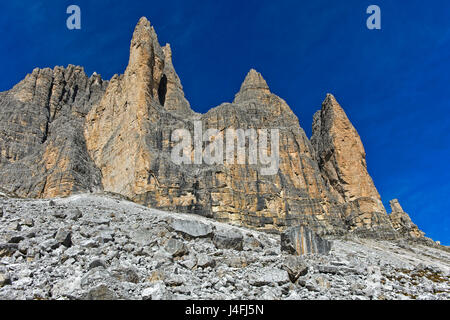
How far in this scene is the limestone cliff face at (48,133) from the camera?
63656 mm

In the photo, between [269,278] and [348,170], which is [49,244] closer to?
[269,278]

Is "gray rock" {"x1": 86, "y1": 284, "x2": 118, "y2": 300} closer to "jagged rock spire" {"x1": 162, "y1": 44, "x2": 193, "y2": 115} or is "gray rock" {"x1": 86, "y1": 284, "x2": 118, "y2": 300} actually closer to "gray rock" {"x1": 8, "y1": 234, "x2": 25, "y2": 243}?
"gray rock" {"x1": 8, "y1": 234, "x2": 25, "y2": 243}

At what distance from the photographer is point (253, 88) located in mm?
99000

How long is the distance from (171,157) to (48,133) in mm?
42911

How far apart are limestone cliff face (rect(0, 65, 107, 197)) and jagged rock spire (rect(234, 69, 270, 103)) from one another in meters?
42.8

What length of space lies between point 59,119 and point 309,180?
A: 66435 mm

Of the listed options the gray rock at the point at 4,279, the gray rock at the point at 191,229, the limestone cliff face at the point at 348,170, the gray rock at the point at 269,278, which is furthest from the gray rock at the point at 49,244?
the limestone cliff face at the point at 348,170

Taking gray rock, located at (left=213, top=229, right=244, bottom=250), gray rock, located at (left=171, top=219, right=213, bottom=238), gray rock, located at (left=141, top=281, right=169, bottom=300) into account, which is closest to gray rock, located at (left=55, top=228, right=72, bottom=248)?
gray rock, located at (left=141, top=281, right=169, bottom=300)

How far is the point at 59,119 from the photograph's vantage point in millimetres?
93250

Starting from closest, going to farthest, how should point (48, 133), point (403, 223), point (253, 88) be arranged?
point (403, 223) → point (48, 133) → point (253, 88)

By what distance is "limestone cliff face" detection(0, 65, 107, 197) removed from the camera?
2506 inches

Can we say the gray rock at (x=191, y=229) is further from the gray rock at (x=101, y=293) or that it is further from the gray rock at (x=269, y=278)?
the gray rock at (x=101, y=293)

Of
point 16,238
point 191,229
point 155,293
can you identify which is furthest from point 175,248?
point 16,238

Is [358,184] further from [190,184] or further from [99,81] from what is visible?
[99,81]
